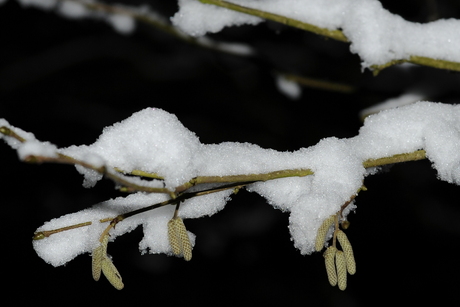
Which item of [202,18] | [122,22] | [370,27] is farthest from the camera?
[122,22]

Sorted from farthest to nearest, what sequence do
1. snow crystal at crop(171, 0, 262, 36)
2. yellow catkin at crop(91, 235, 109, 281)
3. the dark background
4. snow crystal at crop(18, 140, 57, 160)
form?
the dark background → snow crystal at crop(171, 0, 262, 36) → yellow catkin at crop(91, 235, 109, 281) → snow crystal at crop(18, 140, 57, 160)

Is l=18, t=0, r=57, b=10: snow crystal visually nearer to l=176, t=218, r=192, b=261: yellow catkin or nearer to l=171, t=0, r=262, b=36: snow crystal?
l=171, t=0, r=262, b=36: snow crystal

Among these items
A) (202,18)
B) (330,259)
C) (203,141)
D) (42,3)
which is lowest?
(203,141)

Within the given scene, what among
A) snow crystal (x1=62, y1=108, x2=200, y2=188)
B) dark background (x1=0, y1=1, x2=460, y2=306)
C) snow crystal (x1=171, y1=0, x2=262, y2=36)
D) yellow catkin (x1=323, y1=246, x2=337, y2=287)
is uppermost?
snow crystal (x1=171, y1=0, x2=262, y2=36)

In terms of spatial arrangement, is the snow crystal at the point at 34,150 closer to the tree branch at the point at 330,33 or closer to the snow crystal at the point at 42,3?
the tree branch at the point at 330,33

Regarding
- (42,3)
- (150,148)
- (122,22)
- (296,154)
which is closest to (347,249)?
(296,154)

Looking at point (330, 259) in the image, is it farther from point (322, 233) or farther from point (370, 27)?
point (370, 27)

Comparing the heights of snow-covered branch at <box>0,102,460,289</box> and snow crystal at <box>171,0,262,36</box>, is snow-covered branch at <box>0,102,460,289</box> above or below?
below

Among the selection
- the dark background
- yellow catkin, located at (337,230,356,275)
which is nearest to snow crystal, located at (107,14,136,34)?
the dark background
